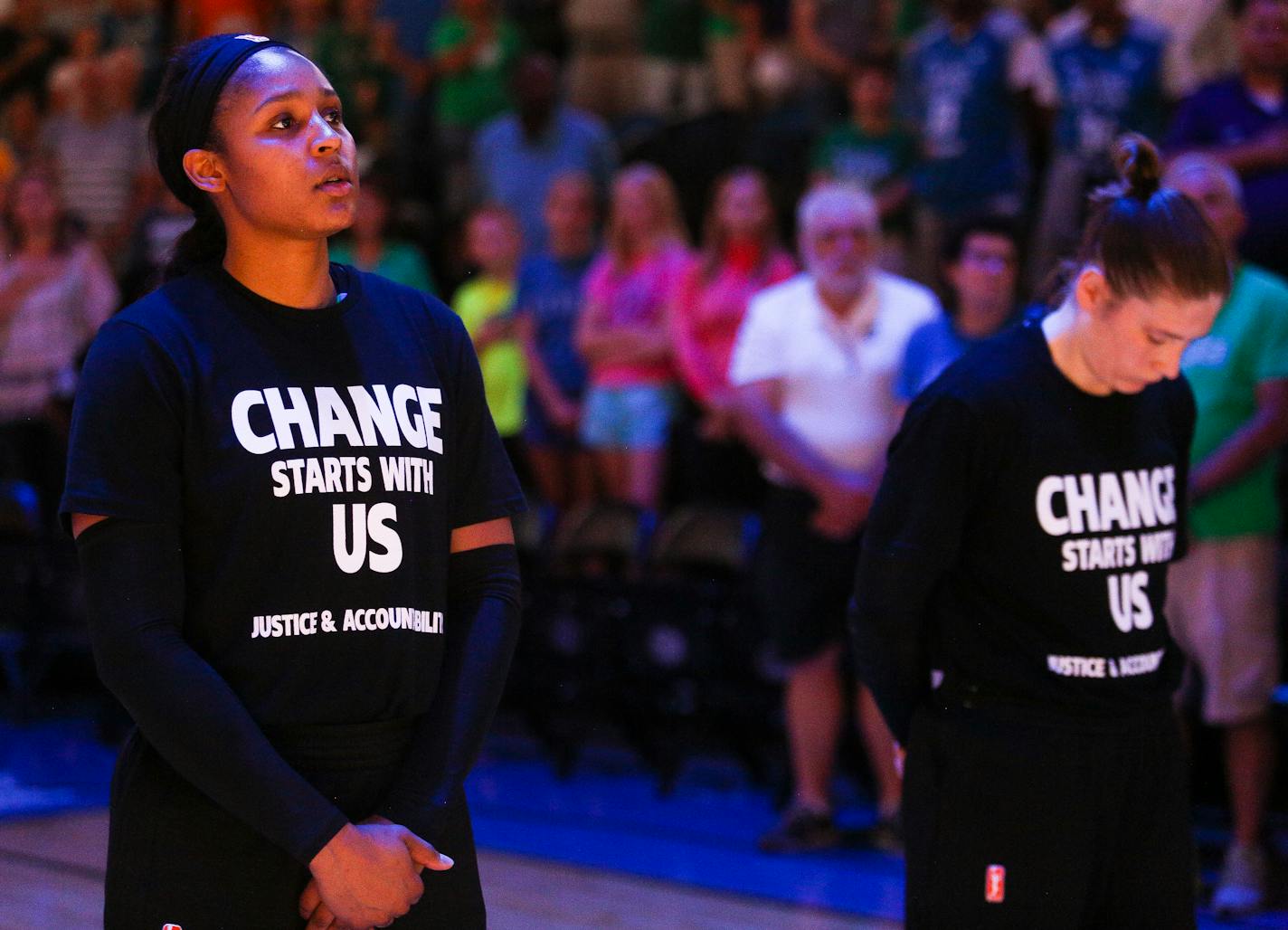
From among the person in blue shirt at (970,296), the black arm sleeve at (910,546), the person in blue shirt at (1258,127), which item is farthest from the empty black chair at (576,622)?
the black arm sleeve at (910,546)

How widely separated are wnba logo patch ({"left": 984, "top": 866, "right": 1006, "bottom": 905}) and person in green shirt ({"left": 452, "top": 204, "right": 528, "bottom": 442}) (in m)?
4.56

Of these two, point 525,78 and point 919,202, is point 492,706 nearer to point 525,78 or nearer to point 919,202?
point 919,202

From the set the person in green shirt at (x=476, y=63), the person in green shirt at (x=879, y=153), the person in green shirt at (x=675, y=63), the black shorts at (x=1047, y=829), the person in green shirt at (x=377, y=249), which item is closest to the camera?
the black shorts at (x=1047, y=829)

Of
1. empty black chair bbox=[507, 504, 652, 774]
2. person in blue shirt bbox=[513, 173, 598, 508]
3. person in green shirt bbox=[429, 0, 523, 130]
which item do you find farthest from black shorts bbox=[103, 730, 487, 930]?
person in green shirt bbox=[429, 0, 523, 130]

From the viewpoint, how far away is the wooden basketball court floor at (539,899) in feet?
13.7

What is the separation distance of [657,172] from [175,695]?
4.87 m

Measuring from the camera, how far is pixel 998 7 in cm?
663

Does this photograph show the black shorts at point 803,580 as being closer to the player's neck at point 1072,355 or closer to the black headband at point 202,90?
the player's neck at point 1072,355

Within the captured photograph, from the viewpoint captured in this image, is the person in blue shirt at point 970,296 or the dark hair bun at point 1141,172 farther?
the person in blue shirt at point 970,296

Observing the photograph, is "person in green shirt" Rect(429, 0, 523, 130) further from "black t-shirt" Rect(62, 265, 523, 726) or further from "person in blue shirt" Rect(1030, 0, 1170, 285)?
"black t-shirt" Rect(62, 265, 523, 726)

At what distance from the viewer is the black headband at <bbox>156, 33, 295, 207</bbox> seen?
192 centimetres

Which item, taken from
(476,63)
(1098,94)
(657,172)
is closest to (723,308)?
(657,172)

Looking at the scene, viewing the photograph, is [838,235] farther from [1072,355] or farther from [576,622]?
[1072,355]

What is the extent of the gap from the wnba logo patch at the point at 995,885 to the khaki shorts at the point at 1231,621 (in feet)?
7.46
